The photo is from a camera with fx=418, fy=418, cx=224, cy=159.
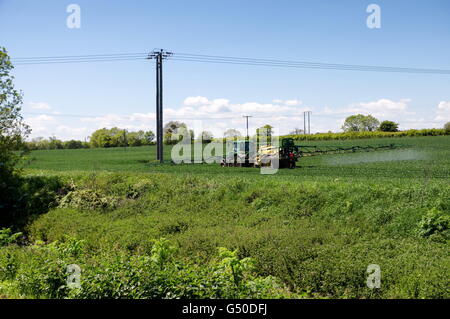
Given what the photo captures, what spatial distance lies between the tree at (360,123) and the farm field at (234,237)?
54.1m

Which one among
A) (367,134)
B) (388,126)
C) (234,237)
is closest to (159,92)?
(234,237)

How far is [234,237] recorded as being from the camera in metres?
12.5

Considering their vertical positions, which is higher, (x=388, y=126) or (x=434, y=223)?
(x=388, y=126)

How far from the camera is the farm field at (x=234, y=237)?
7.70 metres

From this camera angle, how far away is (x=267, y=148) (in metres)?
26.9

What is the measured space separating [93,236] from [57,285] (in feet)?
23.1

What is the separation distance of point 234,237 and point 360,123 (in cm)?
6799

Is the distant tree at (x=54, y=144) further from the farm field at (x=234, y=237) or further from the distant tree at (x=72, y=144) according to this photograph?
the farm field at (x=234, y=237)

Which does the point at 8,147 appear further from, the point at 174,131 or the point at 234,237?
the point at 174,131

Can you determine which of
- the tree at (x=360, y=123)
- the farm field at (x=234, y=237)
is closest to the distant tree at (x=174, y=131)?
the tree at (x=360, y=123)

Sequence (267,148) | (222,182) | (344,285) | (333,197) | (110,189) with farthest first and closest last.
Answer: (267,148) → (110,189) → (222,182) → (333,197) → (344,285)

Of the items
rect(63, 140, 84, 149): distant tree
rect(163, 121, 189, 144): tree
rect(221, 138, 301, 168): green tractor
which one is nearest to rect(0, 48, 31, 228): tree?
rect(221, 138, 301, 168): green tractor

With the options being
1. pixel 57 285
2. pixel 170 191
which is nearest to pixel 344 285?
pixel 57 285
